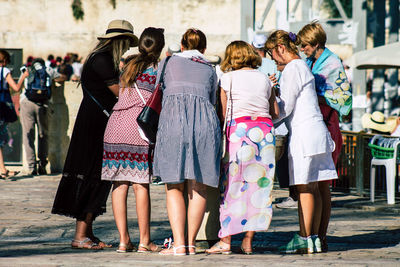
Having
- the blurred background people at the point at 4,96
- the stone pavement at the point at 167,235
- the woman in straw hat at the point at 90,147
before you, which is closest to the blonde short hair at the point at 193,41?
the woman in straw hat at the point at 90,147

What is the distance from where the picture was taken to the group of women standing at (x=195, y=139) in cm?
670

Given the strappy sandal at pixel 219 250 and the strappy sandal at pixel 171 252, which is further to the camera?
the strappy sandal at pixel 219 250

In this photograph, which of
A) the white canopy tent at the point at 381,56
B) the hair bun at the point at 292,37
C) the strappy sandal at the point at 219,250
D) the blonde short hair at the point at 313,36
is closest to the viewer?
the strappy sandal at the point at 219,250

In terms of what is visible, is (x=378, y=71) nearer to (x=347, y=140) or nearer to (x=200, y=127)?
(x=347, y=140)

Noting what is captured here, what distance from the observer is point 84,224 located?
7.26 m

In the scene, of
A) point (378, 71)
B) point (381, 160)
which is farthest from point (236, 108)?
point (378, 71)

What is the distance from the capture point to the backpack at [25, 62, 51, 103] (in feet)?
45.4

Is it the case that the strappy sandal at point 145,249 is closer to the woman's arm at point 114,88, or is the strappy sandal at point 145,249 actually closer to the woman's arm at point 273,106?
the woman's arm at point 114,88

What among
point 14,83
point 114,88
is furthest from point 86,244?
point 14,83

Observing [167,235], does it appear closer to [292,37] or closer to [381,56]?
[292,37]

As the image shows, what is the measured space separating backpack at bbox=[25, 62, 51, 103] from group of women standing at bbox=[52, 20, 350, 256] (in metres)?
6.80

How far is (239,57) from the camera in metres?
6.89

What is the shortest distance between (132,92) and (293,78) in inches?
49.1

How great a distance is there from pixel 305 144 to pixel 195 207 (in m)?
0.98
